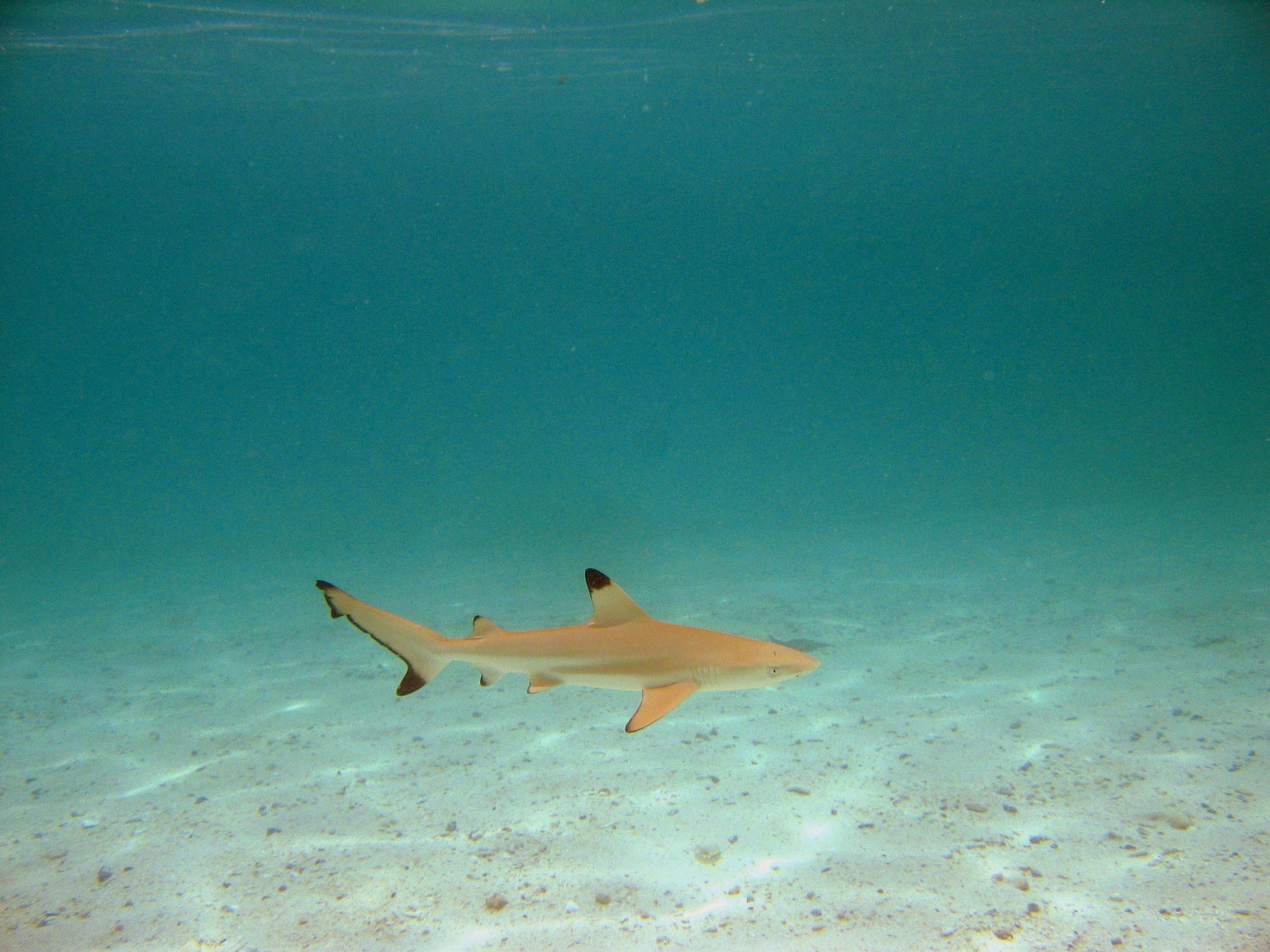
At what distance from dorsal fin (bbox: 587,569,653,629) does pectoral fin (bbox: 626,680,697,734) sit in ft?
0.94

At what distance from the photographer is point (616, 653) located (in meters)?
2.32

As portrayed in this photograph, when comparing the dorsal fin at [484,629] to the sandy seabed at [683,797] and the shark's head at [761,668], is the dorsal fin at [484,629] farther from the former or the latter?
the sandy seabed at [683,797]

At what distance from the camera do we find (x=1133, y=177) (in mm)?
38375

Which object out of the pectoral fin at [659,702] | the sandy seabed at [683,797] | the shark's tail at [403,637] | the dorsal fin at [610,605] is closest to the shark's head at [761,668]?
the pectoral fin at [659,702]

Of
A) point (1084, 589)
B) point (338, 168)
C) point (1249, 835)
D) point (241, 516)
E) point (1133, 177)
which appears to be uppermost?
point (338, 168)

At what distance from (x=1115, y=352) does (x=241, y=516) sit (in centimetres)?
13492

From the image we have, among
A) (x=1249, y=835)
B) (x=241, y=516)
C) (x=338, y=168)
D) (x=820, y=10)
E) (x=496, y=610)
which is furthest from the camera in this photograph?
(x=241, y=516)

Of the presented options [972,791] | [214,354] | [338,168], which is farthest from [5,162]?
[214,354]

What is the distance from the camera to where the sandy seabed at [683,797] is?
9.48 ft

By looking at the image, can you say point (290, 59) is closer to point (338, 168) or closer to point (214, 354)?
point (338, 168)

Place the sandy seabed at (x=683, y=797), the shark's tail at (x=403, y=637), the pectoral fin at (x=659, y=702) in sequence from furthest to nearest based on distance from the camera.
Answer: the sandy seabed at (x=683, y=797), the shark's tail at (x=403, y=637), the pectoral fin at (x=659, y=702)

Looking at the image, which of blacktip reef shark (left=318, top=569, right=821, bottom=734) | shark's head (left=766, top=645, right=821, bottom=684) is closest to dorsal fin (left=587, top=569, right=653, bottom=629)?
blacktip reef shark (left=318, top=569, right=821, bottom=734)

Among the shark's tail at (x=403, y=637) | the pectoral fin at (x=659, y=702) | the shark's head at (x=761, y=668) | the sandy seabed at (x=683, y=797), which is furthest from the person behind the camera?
the sandy seabed at (x=683, y=797)

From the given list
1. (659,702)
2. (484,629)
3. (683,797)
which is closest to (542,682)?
(484,629)
